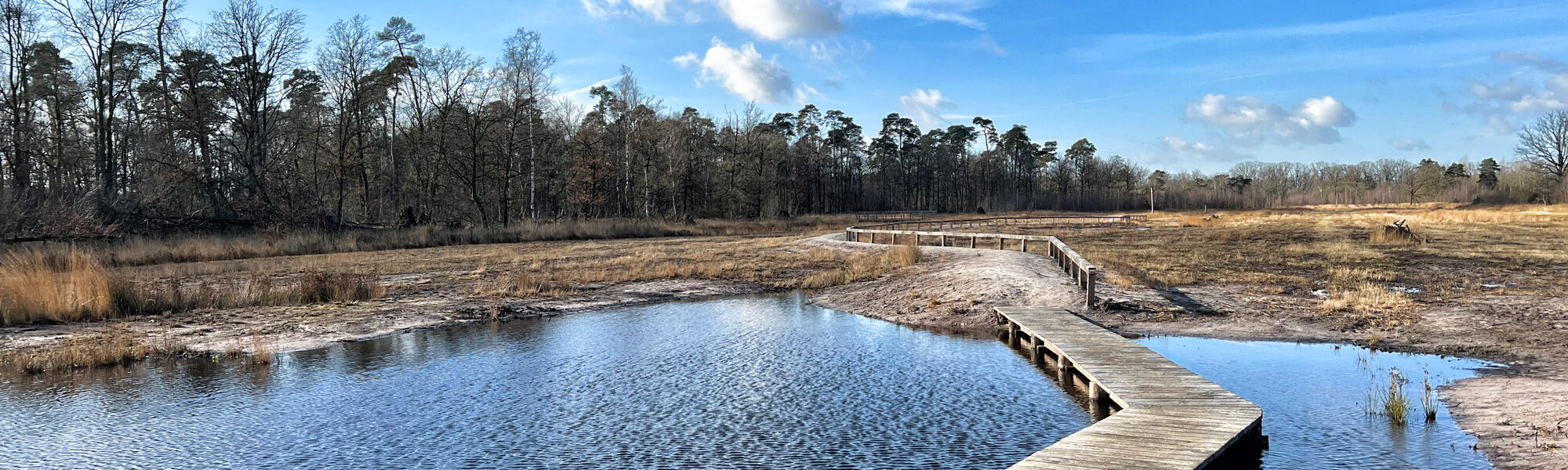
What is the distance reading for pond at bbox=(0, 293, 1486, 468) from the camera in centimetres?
677

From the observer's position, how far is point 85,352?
10.3 meters

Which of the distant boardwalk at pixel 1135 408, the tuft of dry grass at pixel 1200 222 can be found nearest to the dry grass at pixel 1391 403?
the distant boardwalk at pixel 1135 408

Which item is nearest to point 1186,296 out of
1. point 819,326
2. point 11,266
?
point 819,326

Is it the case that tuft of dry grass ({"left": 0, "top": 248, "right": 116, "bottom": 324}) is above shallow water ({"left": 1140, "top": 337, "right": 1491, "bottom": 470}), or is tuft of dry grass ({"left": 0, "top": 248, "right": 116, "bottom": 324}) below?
above

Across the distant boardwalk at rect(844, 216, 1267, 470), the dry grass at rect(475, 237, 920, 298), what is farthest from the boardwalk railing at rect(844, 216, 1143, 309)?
the dry grass at rect(475, 237, 920, 298)

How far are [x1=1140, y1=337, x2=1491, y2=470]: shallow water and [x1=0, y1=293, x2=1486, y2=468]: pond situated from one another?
31 millimetres

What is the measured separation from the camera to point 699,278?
20.6 meters

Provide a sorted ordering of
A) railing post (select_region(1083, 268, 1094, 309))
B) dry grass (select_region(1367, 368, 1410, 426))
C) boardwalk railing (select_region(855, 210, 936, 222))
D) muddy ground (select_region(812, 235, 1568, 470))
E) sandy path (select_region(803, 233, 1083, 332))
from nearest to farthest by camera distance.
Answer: muddy ground (select_region(812, 235, 1568, 470)) → dry grass (select_region(1367, 368, 1410, 426)) → railing post (select_region(1083, 268, 1094, 309)) → sandy path (select_region(803, 233, 1083, 332)) → boardwalk railing (select_region(855, 210, 936, 222))

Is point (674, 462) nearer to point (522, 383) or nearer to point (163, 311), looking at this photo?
point (522, 383)

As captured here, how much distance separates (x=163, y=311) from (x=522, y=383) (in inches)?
337

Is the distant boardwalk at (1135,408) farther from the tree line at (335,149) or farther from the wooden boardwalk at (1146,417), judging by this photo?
the tree line at (335,149)

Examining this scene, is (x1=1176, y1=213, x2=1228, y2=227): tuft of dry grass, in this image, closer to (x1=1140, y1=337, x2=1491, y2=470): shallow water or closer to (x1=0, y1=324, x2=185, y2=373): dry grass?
(x1=1140, y1=337, x2=1491, y2=470): shallow water

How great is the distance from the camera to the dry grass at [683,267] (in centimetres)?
1844

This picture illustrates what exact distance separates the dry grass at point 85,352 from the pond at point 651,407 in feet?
1.21
